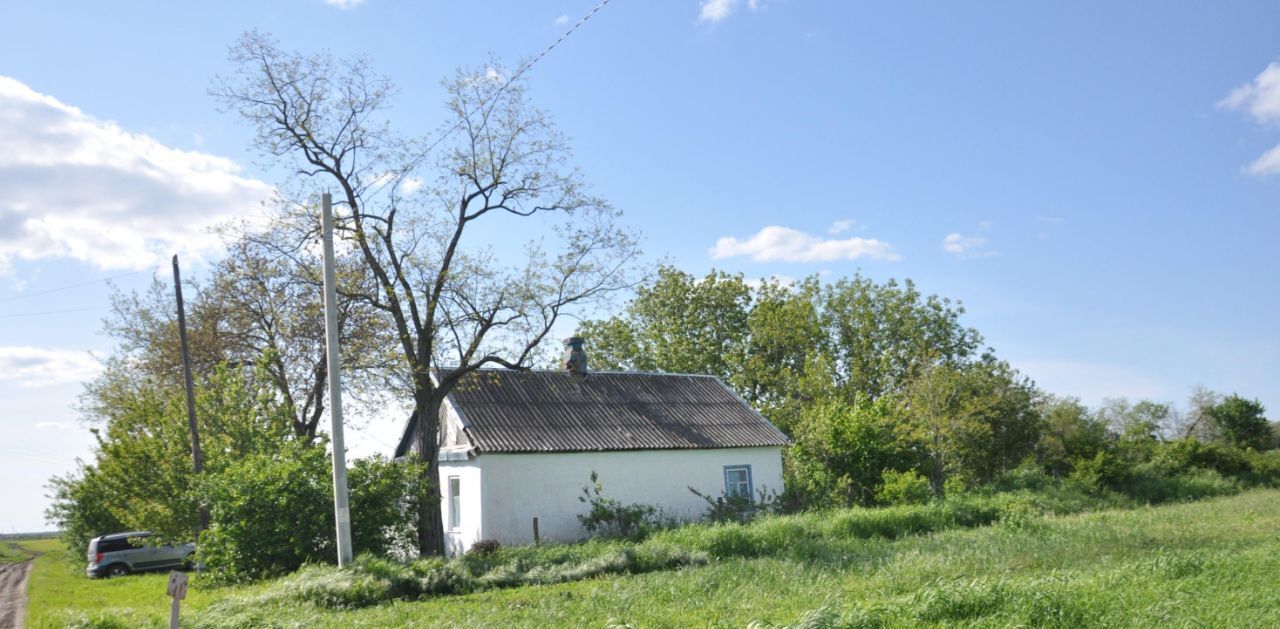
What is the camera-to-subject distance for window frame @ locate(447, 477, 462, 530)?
24.2m

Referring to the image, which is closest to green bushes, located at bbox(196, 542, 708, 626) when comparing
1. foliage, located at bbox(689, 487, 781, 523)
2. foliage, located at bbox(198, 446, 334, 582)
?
foliage, located at bbox(198, 446, 334, 582)

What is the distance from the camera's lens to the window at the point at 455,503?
79.6 feet

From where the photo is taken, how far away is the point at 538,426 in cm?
2503

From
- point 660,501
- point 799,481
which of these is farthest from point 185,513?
point 799,481

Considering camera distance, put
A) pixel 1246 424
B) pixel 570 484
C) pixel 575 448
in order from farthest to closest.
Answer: pixel 1246 424, pixel 575 448, pixel 570 484

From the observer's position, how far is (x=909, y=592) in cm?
1192

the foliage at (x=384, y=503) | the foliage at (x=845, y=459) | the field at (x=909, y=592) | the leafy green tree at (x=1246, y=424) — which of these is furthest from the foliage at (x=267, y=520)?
the leafy green tree at (x=1246, y=424)

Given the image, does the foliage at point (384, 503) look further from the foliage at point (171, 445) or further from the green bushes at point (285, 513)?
the foliage at point (171, 445)

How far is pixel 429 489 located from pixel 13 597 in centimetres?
1411

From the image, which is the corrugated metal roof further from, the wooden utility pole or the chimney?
the wooden utility pole

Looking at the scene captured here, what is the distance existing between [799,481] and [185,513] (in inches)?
699

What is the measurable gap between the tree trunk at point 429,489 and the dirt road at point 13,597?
25.3 ft

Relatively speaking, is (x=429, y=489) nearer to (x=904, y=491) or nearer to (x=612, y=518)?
(x=612, y=518)

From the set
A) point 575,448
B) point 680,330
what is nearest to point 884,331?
point 680,330
